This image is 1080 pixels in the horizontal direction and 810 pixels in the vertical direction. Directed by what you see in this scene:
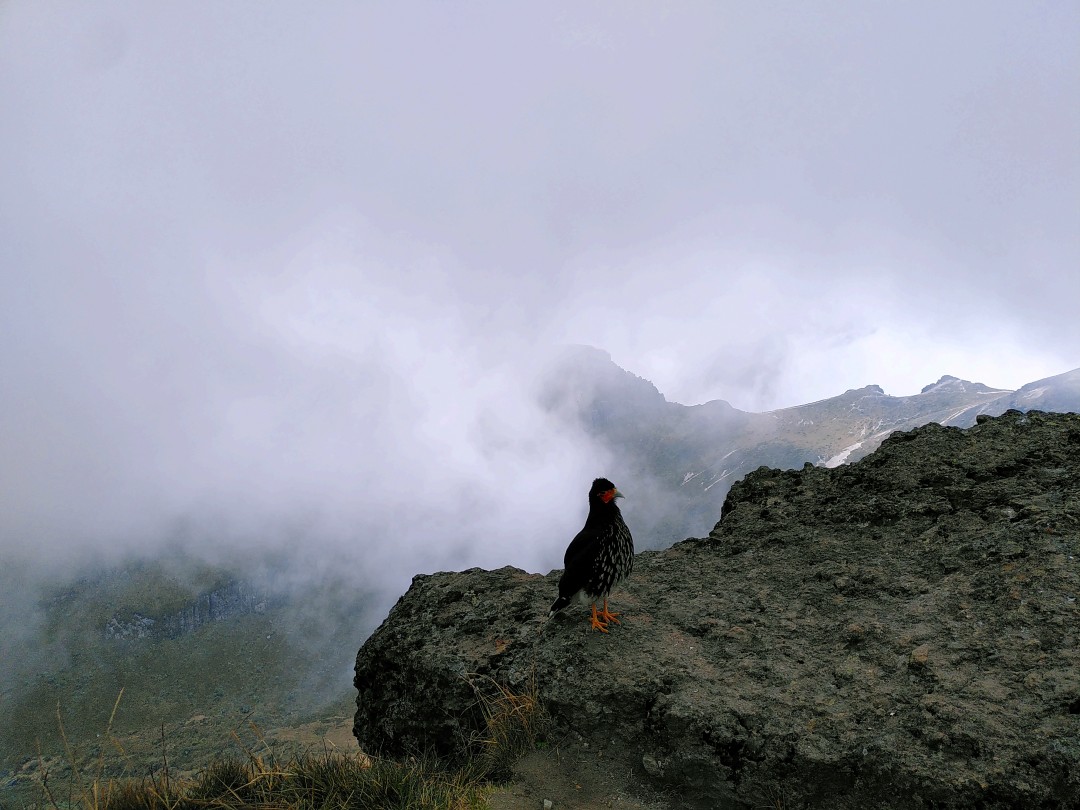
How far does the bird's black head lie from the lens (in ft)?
27.3

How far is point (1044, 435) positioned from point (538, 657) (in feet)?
27.6

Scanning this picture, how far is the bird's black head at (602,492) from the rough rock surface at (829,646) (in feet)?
5.46

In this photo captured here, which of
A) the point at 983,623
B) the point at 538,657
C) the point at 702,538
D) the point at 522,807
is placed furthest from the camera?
the point at 702,538

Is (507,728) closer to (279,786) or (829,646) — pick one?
(279,786)

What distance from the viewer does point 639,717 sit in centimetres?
661

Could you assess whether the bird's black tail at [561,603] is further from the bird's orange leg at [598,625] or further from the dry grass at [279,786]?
the dry grass at [279,786]

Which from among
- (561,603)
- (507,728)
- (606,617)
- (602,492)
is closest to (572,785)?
(507,728)

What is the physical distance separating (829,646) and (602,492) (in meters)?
3.24

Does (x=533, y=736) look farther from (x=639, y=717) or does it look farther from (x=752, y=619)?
(x=752, y=619)

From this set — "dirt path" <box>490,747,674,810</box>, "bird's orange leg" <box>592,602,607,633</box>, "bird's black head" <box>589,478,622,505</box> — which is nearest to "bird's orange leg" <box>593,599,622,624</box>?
"bird's orange leg" <box>592,602,607,633</box>

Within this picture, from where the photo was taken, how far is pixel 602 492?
8375mm

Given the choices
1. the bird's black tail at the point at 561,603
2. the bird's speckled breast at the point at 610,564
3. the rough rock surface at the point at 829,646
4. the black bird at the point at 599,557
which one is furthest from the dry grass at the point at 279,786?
the bird's speckled breast at the point at 610,564

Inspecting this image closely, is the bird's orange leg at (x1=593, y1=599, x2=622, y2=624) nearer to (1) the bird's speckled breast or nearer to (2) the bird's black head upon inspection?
(1) the bird's speckled breast

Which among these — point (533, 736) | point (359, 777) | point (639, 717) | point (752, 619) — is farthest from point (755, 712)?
point (359, 777)
